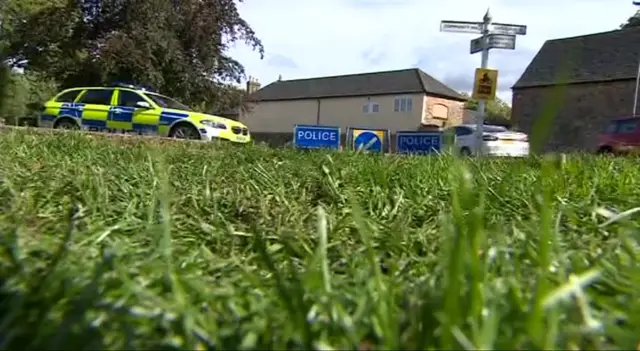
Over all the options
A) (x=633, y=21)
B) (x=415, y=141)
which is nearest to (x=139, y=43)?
(x=415, y=141)

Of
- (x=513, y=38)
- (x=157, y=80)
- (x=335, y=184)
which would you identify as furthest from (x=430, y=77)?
(x=335, y=184)

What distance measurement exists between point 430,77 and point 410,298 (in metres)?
46.3

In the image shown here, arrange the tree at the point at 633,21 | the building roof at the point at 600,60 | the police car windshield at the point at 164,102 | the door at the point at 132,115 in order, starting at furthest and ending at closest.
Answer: the tree at the point at 633,21
the building roof at the point at 600,60
the police car windshield at the point at 164,102
the door at the point at 132,115

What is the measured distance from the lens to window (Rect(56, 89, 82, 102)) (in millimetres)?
12664

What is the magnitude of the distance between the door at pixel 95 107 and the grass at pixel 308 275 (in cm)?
1017

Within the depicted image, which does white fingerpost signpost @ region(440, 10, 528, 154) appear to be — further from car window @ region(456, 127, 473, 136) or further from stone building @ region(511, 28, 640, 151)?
stone building @ region(511, 28, 640, 151)

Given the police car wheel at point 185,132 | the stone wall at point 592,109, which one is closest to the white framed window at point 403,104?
the stone wall at point 592,109

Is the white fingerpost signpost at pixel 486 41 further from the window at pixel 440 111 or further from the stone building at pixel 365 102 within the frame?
the window at pixel 440 111

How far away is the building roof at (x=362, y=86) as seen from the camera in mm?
42406

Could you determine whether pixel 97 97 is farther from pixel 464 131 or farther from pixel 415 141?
pixel 464 131

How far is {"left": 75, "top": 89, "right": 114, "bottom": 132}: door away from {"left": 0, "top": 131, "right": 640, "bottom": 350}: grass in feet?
33.4

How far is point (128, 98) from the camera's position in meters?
11.9

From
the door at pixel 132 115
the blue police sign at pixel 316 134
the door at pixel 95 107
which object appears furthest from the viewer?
the door at pixel 95 107

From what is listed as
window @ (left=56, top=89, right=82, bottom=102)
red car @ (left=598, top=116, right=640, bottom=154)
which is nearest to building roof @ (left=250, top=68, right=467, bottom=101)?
red car @ (left=598, top=116, right=640, bottom=154)
